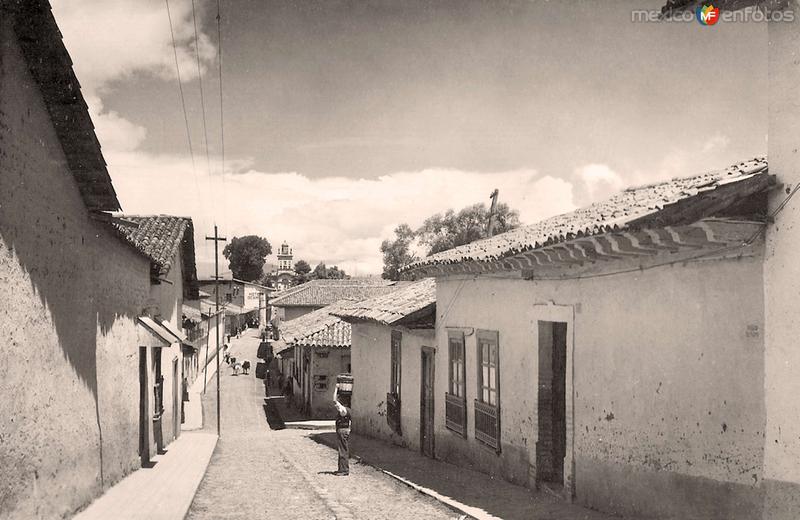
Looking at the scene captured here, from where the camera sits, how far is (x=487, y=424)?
1065cm

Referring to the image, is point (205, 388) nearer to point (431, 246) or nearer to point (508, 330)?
point (431, 246)

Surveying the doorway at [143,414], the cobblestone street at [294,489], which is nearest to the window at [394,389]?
the cobblestone street at [294,489]

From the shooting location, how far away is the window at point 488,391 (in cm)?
1029

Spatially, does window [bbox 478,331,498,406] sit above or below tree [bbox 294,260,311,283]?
below

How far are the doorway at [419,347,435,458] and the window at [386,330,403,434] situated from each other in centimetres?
138

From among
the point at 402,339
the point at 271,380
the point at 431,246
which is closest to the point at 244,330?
the point at 431,246

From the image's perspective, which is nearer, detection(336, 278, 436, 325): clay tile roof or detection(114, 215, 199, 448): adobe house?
detection(114, 215, 199, 448): adobe house

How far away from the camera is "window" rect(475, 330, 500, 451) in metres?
10.3

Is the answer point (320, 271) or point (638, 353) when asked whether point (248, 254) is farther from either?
point (638, 353)

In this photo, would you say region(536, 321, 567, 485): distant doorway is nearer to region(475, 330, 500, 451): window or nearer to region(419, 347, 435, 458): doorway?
region(475, 330, 500, 451): window

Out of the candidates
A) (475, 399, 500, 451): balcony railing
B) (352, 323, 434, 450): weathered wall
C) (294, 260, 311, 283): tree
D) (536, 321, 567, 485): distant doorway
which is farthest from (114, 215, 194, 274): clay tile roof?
(294, 260, 311, 283): tree

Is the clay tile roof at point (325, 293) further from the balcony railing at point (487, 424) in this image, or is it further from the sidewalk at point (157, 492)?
the balcony railing at point (487, 424)

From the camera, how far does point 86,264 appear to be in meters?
8.62

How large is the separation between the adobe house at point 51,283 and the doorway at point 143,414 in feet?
7.78
